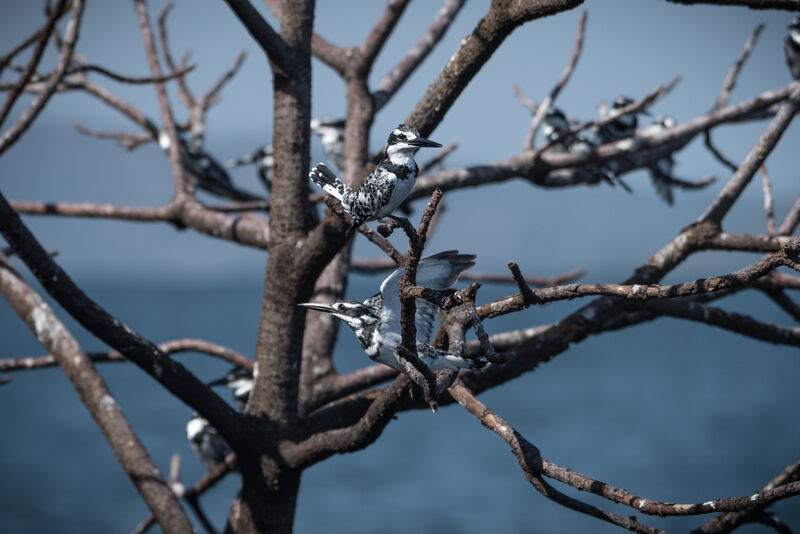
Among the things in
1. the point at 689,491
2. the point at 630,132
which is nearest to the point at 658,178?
the point at 630,132

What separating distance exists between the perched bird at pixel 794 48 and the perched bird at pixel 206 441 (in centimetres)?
544

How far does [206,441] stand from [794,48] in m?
5.73

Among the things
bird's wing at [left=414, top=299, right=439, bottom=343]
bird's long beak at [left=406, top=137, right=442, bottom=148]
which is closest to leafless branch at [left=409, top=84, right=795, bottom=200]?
bird's wing at [left=414, top=299, right=439, bottom=343]

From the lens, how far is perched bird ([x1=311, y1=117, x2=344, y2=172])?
6957mm

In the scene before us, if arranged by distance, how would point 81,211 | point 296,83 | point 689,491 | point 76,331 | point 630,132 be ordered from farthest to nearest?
point 76,331 < point 689,491 < point 630,132 < point 81,211 < point 296,83

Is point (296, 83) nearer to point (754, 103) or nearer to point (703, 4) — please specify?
point (703, 4)

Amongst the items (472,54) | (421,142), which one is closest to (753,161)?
(472,54)

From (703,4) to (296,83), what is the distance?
1.68 meters

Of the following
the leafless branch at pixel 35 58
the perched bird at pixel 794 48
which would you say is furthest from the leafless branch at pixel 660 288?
the perched bird at pixel 794 48

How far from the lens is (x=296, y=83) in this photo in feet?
10.8

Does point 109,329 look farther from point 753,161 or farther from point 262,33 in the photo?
point 753,161

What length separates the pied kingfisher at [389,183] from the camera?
248 centimetres

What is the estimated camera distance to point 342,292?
4.36m

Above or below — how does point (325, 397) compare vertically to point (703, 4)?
below
